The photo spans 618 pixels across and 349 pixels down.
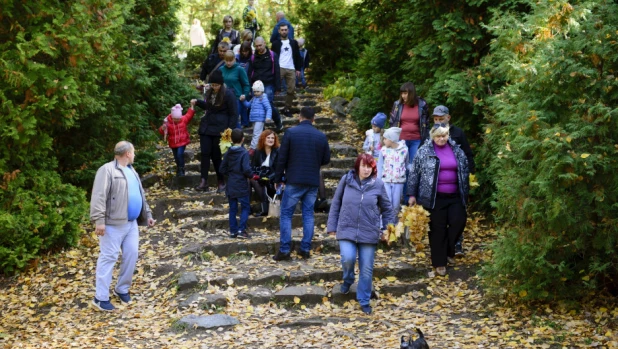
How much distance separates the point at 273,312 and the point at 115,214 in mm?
2127

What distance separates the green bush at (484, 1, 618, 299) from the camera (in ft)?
25.5

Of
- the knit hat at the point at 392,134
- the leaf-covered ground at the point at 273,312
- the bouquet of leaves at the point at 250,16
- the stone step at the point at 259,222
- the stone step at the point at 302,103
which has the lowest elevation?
the leaf-covered ground at the point at 273,312

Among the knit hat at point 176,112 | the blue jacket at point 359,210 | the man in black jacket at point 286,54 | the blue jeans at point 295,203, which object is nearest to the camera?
the blue jacket at point 359,210

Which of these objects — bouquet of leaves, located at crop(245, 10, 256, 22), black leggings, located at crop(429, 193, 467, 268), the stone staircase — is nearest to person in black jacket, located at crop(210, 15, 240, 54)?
bouquet of leaves, located at crop(245, 10, 256, 22)

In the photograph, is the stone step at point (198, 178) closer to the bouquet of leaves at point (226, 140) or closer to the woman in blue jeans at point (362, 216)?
the bouquet of leaves at point (226, 140)

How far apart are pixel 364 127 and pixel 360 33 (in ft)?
20.2

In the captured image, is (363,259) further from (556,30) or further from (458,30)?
(458,30)

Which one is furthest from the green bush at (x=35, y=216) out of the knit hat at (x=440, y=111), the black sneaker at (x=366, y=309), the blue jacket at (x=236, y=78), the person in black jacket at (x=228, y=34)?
the person in black jacket at (x=228, y=34)

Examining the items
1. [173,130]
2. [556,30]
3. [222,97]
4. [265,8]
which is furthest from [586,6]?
[265,8]

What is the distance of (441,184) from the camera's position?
380 inches

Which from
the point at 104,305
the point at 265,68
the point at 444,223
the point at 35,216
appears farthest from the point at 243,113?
the point at 104,305

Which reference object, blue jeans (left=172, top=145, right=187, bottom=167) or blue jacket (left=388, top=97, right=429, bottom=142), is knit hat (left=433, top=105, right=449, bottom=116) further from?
blue jeans (left=172, top=145, right=187, bottom=167)

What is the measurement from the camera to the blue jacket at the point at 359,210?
8.61m

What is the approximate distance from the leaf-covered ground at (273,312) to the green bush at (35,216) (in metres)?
0.28
